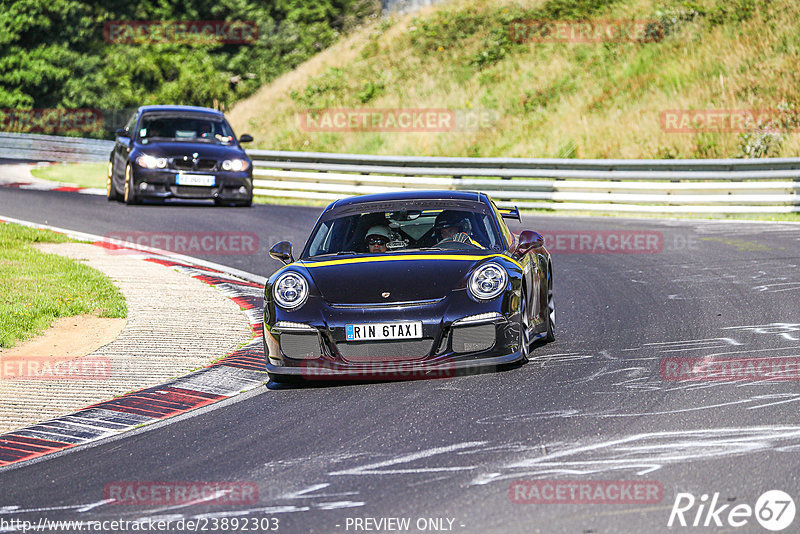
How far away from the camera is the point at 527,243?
8.80 meters

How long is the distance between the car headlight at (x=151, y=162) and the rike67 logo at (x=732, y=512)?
15.0m

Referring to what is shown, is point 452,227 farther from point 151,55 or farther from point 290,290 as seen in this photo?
point 151,55

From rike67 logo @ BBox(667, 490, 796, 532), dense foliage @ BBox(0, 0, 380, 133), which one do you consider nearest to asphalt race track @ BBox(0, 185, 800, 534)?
rike67 logo @ BBox(667, 490, 796, 532)

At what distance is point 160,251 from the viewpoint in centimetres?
1534

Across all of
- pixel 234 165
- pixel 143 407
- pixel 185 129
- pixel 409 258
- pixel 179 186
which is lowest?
pixel 143 407

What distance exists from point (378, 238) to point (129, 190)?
1139 centimetres

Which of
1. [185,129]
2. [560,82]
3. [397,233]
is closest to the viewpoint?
[397,233]

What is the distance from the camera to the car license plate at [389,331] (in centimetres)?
754

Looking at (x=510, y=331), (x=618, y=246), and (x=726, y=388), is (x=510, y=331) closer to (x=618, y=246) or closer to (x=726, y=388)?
(x=726, y=388)

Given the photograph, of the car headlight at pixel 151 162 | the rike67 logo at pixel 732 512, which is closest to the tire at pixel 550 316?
the rike67 logo at pixel 732 512

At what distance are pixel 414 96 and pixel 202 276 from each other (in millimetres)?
21941

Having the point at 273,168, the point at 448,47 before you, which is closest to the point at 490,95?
the point at 448,47

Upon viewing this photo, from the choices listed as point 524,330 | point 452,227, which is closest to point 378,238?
point 452,227

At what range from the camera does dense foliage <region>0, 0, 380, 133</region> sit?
→ 159 feet
